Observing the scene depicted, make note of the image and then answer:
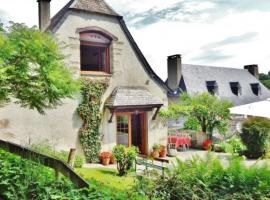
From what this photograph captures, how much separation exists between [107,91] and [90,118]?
→ 1.73 metres

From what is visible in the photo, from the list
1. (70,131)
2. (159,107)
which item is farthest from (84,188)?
(159,107)

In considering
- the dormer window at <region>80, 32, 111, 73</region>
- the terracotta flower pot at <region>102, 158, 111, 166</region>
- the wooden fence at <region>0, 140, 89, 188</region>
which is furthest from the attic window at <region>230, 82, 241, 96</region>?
the wooden fence at <region>0, 140, 89, 188</region>

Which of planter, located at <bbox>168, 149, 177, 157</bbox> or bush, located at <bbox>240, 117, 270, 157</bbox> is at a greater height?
bush, located at <bbox>240, 117, 270, 157</bbox>

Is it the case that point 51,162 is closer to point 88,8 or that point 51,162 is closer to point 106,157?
point 106,157

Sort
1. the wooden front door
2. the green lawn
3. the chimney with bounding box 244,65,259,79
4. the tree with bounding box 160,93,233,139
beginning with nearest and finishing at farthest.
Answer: the green lawn → the wooden front door → the tree with bounding box 160,93,233,139 → the chimney with bounding box 244,65,259,79

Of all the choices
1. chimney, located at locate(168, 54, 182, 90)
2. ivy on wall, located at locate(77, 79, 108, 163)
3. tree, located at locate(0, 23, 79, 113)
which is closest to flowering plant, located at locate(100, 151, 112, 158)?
ivy on wall, located at locate(77, 79, 108, 163)

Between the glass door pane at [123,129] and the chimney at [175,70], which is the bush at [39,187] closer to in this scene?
the glass door pane at [123,129]

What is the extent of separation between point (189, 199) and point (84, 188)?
163 centimetres

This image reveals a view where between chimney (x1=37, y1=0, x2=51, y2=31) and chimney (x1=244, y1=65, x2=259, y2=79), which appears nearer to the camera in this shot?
chimney (x1=37, y1=0, x2=51, y2=31)

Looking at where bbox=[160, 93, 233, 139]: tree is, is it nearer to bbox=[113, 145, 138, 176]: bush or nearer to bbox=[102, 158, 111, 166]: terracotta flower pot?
bbox=[102, 158, 111, 166]: terracotta flower pot

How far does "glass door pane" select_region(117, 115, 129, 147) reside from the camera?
15.4 m

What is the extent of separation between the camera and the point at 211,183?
16.0ft

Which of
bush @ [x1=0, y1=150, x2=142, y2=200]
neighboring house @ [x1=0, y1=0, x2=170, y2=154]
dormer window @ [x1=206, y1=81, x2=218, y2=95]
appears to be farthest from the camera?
dormer window @ [x1=206, y1=81, x2=218, y2=95]

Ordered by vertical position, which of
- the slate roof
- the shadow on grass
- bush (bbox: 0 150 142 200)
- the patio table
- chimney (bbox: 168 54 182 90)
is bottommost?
the shadow on grass
